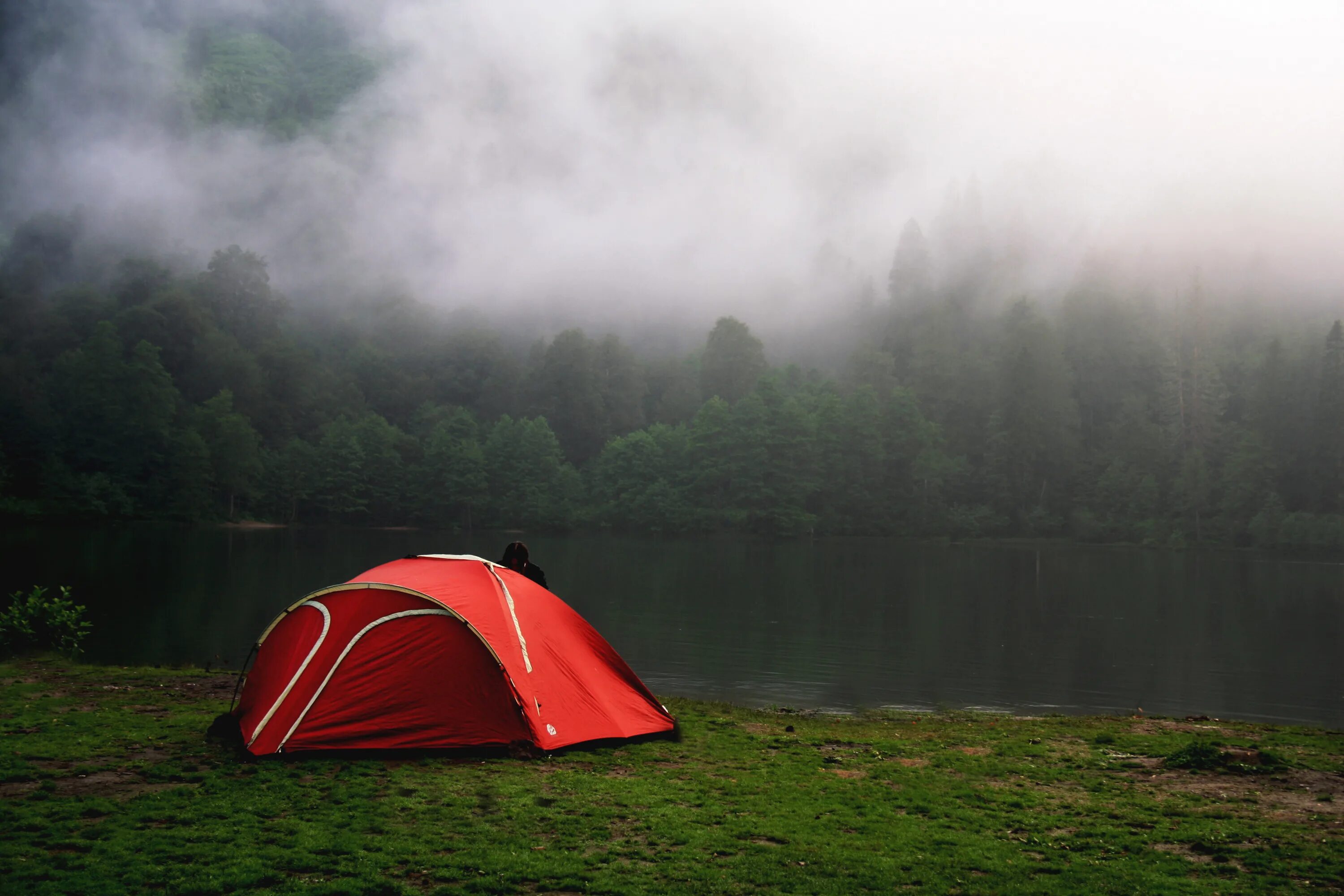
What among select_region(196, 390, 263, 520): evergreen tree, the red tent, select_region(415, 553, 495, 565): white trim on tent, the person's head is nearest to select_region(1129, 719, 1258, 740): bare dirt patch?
the red tent

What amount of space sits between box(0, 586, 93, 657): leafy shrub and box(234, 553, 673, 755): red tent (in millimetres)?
9114

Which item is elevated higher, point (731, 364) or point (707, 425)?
point (731, 364)

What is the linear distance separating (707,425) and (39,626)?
237 ft

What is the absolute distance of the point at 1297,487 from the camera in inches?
3014

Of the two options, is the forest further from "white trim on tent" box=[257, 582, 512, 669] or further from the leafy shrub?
"white trim on tent" box=[257, 582, 512, 669]

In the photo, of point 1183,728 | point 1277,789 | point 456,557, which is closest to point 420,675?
point 456,557

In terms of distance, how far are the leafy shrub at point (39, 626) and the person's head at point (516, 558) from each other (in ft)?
32.1

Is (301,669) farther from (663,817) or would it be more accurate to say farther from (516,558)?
(663,817)

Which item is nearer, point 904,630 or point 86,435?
Answer: point 904,630

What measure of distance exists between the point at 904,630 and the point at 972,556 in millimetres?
38844

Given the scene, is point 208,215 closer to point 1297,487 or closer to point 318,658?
point 1297,487

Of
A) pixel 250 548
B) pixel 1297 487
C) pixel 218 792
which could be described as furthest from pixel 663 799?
pixel 1297 487

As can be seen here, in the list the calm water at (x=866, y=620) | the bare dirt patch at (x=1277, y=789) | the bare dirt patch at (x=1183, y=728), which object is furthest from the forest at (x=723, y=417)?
the bare dirt patch at (x=1277, y=789)

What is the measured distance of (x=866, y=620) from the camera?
28.0m
